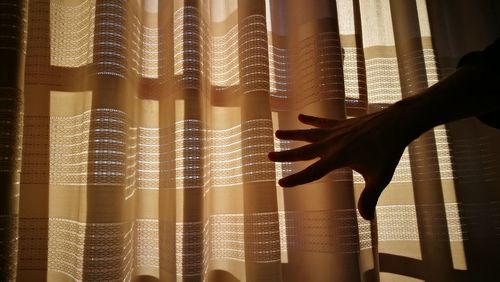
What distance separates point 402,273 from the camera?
85 cm

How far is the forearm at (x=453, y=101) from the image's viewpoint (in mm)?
426

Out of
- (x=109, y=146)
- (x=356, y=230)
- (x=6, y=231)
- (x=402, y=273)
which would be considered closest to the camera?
(x=6, y=231)

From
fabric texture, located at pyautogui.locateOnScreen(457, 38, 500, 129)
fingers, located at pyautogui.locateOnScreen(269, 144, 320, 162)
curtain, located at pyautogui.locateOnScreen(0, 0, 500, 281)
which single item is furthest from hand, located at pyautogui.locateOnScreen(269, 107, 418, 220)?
curtain, located at pyautogui.locateOnScreen(0, 0, 500, 281)

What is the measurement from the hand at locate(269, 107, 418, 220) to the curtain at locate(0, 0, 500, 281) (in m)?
0.22

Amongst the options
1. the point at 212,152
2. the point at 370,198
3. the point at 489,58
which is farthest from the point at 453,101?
the point at 212,152

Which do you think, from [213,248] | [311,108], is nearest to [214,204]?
[213,248]

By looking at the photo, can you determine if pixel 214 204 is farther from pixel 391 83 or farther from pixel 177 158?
pixel 391 83

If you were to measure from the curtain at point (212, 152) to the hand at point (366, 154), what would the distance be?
222 mm

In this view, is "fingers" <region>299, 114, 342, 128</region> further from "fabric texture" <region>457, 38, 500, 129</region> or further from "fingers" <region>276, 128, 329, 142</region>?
"fabric texture" <region>457, 38, 500, 129</region>

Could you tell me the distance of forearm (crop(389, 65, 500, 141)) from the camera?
16.8 inches

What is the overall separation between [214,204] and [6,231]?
14.8 inches

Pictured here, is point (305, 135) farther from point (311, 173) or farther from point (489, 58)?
point (489, 58)

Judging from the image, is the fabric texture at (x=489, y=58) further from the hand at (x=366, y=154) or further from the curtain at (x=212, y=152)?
the curtain at (x=212, y=152)

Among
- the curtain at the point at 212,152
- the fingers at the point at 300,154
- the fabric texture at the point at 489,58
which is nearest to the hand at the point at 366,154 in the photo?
the fingers at the point at 300,154
